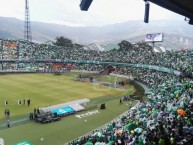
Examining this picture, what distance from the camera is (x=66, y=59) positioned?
89750mm

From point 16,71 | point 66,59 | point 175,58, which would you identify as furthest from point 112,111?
point 66,59

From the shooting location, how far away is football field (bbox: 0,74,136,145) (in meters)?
26.3

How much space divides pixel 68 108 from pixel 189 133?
21.2m

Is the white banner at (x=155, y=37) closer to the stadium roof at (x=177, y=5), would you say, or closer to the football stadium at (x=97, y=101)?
the football stadium at (x=97, y=101)

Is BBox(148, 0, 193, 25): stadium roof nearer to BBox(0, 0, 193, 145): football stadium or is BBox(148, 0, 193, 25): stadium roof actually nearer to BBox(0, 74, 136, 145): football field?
BBox(0, 0, 193, 145): football stadium

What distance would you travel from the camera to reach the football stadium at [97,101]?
717 inches

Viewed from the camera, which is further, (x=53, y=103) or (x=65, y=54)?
(x=65, y=54)

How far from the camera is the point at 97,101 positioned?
42594mm

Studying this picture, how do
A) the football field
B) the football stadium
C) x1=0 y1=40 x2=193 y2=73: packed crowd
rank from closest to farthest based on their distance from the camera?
the football stadium, the football field, x1=0 y1=40 x2=193 y2=73: packed crowd

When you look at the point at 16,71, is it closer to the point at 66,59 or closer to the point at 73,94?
the point at 66,59

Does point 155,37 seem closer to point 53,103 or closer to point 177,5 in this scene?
point 53,103

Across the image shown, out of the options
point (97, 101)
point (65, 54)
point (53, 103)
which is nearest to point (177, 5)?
point (53, 103)

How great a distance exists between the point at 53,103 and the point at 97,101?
22.1 feet

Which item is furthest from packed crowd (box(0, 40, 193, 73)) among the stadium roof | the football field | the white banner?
the stadium roof
